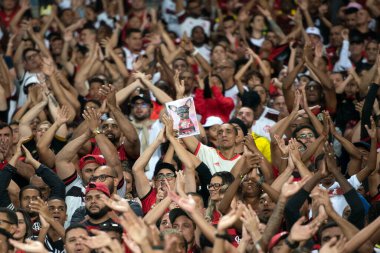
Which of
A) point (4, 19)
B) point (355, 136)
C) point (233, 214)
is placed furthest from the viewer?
point (4, 19)

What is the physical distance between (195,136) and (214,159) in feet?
3.09

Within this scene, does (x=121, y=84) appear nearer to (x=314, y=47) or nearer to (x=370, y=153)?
(x=314, y=47)

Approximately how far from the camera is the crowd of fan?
966cm

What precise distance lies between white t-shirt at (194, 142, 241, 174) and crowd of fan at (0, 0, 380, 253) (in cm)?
2

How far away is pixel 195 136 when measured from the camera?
1307 cm

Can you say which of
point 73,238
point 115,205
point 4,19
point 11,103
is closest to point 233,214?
point 115,205

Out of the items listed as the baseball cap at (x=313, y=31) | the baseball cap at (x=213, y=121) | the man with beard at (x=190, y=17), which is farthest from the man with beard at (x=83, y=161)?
the man with beard at (x=190, y=17)

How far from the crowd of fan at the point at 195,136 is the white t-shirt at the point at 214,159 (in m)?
0.02

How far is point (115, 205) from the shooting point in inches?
353

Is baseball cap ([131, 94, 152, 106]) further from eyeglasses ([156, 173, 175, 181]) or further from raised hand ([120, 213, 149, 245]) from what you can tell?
raised hand ([120, 213, 149, 245])

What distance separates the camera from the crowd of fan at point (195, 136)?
31.7 feet

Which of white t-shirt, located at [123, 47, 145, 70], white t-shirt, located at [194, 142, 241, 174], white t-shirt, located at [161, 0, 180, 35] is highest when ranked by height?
white t-shirt, located at [194, 142, 241, 174]

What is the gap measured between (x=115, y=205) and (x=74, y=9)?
10.3 meters

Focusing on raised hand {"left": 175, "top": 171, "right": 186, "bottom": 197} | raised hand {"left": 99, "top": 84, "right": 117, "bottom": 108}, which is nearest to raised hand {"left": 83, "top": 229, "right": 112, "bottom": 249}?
raised hand {"left": 175, "top": 171, "right": 186, "bottom": 197}
